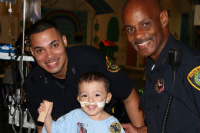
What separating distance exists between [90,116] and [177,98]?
749 mm

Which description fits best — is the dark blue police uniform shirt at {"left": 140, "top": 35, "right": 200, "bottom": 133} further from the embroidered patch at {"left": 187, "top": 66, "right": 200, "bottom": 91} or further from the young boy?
the young boy

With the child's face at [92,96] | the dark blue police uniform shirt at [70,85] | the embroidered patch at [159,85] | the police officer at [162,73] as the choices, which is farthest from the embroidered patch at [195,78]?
the dark blue police uniform shirt at [70,85]

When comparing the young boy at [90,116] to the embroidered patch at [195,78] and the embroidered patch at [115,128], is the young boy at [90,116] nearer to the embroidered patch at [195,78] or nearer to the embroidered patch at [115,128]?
the embroidered patch at [115,128]

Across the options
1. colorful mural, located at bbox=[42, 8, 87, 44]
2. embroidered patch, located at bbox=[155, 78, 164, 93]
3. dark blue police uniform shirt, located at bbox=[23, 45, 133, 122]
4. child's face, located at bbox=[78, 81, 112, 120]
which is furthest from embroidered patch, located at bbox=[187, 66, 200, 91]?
colorful mural, located at bbox=[42, 8, 87, 44]

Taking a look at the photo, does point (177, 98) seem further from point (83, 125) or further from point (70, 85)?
point (70, 85)

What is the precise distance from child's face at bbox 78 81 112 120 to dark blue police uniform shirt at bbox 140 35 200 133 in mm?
360

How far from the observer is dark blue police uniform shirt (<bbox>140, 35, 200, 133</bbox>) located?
140cm

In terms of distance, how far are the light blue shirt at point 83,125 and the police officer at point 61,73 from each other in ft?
1.18

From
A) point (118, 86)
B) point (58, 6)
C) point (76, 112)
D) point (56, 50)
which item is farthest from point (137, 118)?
point (58, 6)

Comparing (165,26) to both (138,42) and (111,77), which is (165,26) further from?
(111,77)

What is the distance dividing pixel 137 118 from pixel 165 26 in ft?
3.31

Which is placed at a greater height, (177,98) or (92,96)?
(177,98)

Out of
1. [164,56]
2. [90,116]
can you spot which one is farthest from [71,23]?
[164,56]

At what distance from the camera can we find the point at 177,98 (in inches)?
57.8
